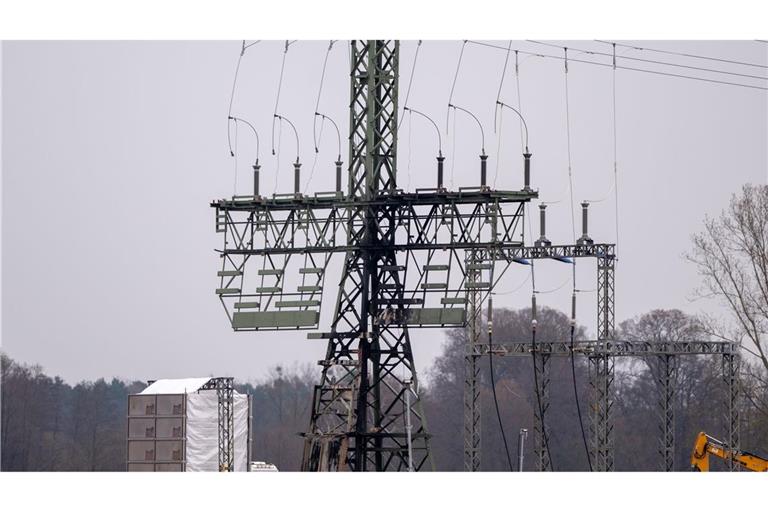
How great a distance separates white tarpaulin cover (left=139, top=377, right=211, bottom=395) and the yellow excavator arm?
18906 mm

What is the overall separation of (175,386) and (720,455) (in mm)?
21100

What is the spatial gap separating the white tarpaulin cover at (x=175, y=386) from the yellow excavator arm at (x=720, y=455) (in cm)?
1891

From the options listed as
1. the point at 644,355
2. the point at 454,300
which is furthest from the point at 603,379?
the point at 454,300

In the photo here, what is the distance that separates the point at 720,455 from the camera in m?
57.9

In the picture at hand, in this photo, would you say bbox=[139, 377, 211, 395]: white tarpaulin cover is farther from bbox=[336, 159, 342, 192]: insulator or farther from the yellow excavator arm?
bbox=[336, 159, 342, 192]: insulator

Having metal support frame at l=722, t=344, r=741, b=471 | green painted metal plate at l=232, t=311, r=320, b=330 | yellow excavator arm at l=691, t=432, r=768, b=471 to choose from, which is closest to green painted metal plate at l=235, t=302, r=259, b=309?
green painted metal plate at l=232, t=311, r=320, b=330

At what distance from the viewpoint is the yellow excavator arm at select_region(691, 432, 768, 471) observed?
56781mm

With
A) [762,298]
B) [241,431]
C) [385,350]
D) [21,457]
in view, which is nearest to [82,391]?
[21,457]

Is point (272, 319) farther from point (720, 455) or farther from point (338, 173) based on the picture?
point (720, 455)

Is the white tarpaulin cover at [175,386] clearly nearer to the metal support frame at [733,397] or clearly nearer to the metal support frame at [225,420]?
the metal support frame at [225,420]

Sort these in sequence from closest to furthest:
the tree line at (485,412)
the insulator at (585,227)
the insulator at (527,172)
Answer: the insulator at (527,172) < the insulator at (585,227) < the tree line at (485,412)

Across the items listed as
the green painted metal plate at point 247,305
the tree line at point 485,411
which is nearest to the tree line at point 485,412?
the tree line at point 485,411

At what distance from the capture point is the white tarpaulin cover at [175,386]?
65.9 metres

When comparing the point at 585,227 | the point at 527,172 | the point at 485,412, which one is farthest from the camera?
the point at 485,412
